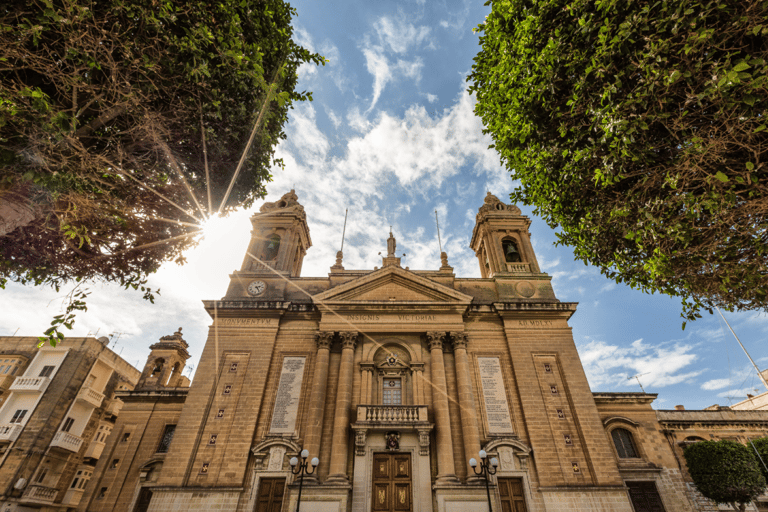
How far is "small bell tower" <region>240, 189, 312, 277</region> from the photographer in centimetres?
2408

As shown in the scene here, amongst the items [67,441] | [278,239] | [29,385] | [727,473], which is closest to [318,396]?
[278,239]

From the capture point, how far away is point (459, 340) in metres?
20.5

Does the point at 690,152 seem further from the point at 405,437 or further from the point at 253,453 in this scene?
the point at 253,453

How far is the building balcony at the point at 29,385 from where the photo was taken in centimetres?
2792

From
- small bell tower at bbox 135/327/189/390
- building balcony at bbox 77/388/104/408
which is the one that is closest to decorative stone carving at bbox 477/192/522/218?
small bell tower at bbox 135/327/189/390

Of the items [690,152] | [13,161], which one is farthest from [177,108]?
[690,152]

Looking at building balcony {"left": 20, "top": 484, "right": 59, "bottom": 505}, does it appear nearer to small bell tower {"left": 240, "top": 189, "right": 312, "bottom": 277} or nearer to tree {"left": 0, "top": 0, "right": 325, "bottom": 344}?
small bell tower {"left": 240, "top": 189, "right": 312, "bottom": 277}

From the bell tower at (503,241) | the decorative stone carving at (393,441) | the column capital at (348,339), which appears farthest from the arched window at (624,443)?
the column capital at (348,339)

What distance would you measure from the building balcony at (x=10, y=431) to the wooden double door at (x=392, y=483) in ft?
88.5

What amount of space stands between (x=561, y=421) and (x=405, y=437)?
777 cm

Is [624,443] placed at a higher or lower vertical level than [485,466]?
higher

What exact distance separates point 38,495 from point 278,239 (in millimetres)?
23808

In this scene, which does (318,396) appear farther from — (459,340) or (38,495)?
(38,495)

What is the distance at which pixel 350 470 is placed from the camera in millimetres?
17047
